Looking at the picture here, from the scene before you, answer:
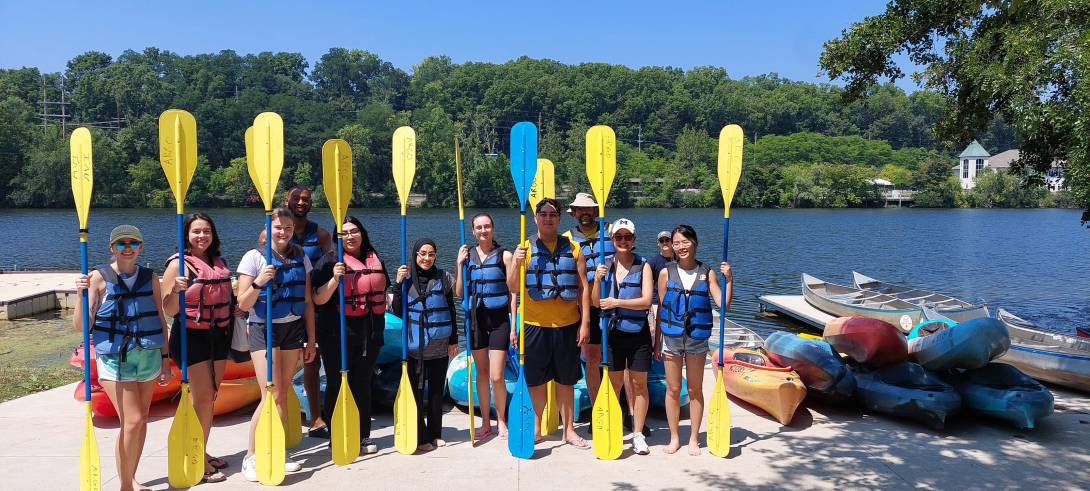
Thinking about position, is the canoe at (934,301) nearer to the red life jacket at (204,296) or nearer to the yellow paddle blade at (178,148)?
the red life jacket at (204,296)

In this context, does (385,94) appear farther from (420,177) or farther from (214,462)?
(214,462)

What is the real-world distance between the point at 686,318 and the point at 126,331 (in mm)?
3370

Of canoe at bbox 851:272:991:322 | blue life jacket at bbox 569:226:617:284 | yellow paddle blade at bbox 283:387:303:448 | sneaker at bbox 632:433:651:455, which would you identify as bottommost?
canoe at bbox 851:272:991:322

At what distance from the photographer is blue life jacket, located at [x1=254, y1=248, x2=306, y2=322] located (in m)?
4.64

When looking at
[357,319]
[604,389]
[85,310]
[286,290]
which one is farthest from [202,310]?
[604,389]

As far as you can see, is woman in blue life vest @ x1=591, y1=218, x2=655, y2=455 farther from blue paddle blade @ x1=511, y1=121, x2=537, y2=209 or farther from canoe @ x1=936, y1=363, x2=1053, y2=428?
canoe @ x1=936, y1=363, x2=1053, y2=428

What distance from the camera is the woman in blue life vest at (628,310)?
504 centimetres

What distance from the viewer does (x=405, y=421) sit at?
505cm

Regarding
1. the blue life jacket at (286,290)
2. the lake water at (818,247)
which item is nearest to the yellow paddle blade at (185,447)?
the blue life jacket at (286,290)

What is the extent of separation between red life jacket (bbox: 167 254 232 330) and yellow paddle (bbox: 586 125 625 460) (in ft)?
8.01

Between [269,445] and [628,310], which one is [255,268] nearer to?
[269,445]

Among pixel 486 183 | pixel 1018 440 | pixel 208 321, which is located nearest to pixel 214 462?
pixel 208 321

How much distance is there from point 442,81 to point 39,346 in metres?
109

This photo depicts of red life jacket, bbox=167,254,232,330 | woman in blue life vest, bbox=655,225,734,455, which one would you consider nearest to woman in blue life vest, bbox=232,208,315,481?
red life jacket, bbox=167,254,232,330
